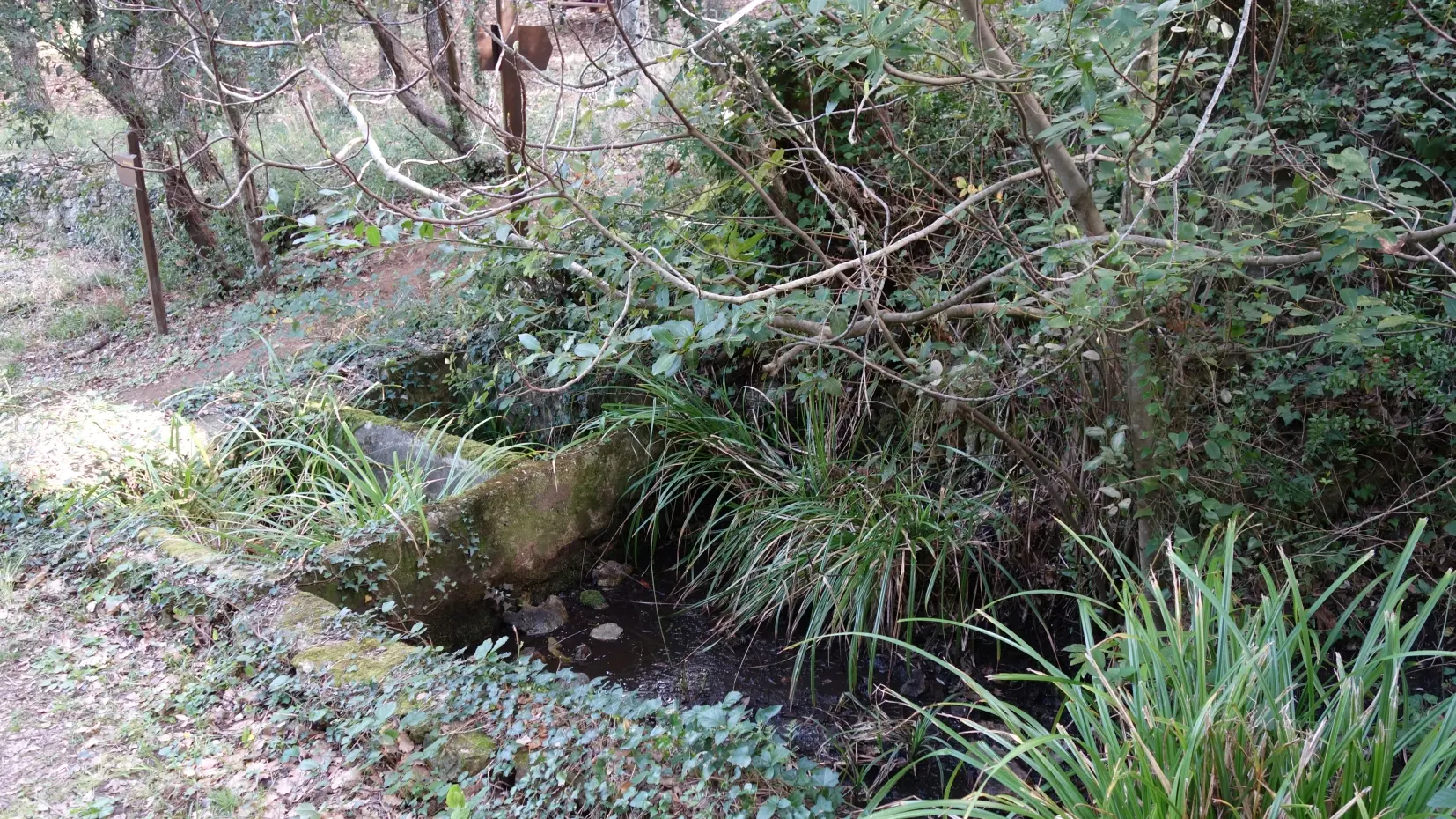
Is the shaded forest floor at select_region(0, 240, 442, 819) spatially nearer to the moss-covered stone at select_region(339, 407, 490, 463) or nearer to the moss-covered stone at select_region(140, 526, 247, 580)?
the moss-covered stone at select_region(140, 526, 247, 580)

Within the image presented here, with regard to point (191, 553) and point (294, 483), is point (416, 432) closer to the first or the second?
point (294, 483)

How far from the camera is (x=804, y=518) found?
4.09 m

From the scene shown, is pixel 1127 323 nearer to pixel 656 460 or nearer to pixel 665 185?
pixel 665 185

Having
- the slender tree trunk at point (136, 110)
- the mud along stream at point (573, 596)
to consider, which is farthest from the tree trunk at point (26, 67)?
the mud along stream at point (573, 596)

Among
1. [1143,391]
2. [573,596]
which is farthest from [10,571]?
[1143,391]

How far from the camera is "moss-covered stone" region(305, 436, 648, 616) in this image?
147 inches

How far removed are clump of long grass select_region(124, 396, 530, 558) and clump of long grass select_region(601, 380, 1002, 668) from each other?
2.57 feet

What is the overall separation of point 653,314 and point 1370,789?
3242 mm

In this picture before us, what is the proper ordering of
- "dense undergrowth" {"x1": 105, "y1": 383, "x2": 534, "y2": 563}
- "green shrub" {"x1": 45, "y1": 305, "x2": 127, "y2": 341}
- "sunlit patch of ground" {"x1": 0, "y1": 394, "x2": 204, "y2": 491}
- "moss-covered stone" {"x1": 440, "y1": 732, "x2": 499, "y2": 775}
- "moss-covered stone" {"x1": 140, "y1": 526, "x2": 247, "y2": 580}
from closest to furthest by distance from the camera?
"moss-covered stone" {"x1": 440, "y1": 732, "x2": 499, "y2": 775}
"moss-covered stone" {"x1": 140, "y1": 526, "x2": 247, "y2": 580}
"dense undergrowth" {"x1": 105, "y1": 383, "x2": 534, "y2": 563}
"sunlit patch of ground" {"x1": 0, "y1": 394, "x2": 204, "y2": 491}
"green shrub" {"x1": 45, "y1": 305, "x2": 127, "y2": 341}

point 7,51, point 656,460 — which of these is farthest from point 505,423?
point 7,51

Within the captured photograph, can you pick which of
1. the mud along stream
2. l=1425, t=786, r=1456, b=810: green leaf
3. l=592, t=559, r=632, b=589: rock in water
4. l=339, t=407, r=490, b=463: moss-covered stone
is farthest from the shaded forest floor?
l=1425, t=786, r=1456, b=810: green leaf

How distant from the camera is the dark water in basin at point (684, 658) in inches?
146

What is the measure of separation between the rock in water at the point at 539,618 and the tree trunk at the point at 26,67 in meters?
7.34

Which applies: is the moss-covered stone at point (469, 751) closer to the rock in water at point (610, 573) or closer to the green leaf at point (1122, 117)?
the rock in water at point (610, 573)
